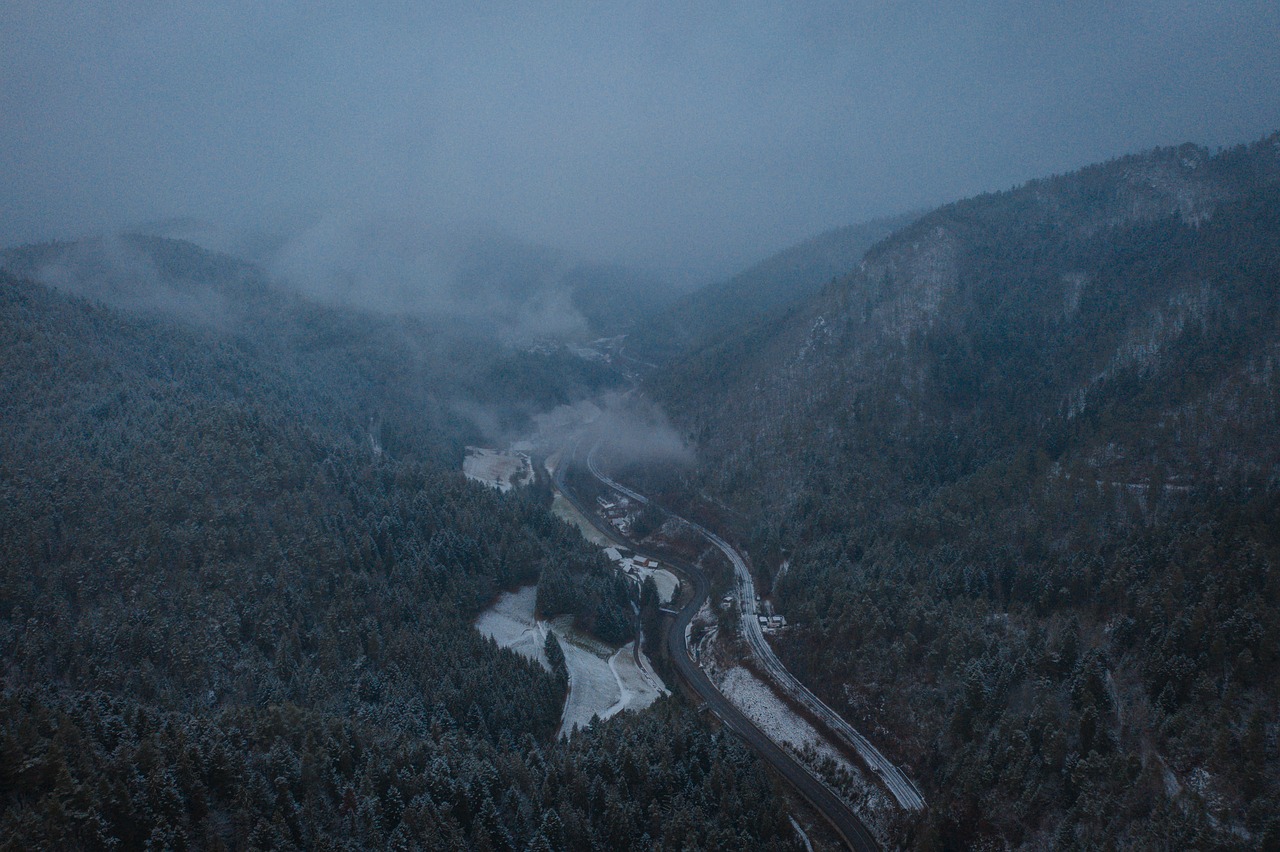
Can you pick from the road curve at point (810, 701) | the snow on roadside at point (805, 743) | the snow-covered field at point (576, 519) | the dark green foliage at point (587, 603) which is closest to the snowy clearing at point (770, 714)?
the snow on roadside at point (805, 743)

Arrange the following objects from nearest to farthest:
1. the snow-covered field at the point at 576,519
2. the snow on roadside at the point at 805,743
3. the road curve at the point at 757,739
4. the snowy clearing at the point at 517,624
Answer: the road curve at the point at 757,739
the snow on roadside at the point at 805,743
the snowy clearing at the point at 517,624
the snow-covered field at the point at 576,519

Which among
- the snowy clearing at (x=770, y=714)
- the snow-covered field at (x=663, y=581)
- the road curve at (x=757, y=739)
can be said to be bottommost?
the snow-covered field at (x=663, y=581)

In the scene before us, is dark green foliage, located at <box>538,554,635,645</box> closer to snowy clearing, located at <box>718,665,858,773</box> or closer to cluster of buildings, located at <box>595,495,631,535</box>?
snowy clearing, located at <box>718,665,858,773</box>

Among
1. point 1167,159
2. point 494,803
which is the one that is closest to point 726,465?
point 494,803

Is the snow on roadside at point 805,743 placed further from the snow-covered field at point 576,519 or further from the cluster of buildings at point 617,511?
the cluster of buildings at point 617,511

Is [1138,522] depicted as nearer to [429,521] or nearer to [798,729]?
[798,729]

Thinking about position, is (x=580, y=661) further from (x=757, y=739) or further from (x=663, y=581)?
(x=663, y=581)

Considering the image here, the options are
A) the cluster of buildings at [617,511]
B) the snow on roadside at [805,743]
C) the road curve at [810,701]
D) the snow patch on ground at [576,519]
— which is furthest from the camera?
the cluster of buildings at [617,511]
